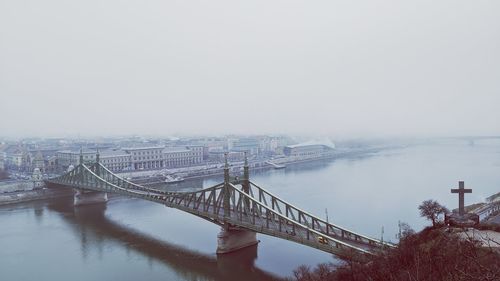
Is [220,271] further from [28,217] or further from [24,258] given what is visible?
[28,217]

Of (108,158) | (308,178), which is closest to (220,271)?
(308,178)

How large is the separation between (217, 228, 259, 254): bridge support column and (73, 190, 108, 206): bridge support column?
989 cm

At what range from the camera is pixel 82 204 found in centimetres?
1825

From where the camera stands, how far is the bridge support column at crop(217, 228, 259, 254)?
10516 mm

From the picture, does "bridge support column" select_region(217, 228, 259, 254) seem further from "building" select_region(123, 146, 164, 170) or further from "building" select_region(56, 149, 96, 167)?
"building" select_region(123, 146, 164, 170)

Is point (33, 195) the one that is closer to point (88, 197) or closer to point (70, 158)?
point (88, 197)

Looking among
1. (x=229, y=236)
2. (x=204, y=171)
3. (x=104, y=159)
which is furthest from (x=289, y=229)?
(x=104, y=159)

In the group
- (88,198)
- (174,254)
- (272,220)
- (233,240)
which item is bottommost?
(174,254)

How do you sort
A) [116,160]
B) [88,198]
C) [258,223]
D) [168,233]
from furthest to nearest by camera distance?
1. [116,160]
2. [88,198]
3. [168,233]
4. [258,223]

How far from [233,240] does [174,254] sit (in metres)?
1.54

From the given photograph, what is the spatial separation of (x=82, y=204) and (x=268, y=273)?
1184cm

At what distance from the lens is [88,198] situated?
1853cm

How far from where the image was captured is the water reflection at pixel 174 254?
9375mm

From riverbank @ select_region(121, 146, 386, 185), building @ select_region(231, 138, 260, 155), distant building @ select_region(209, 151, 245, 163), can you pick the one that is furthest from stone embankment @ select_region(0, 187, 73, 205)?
building @ select_region(231, 138, 260, 155)
